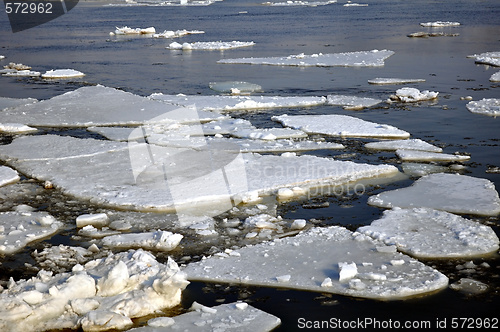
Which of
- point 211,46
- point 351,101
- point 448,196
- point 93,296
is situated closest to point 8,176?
point 93,296

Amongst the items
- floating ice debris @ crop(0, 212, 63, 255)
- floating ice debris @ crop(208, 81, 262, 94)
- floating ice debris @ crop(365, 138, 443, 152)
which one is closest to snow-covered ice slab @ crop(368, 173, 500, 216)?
floating ice debris @ crop(365, 138, 443, 152)

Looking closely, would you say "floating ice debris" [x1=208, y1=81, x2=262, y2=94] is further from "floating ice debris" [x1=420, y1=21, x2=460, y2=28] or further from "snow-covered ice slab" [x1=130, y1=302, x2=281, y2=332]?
"floating ice debris" [x1=420, y1=21, x2=460, y2=28]

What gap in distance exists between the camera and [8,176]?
5793 mm

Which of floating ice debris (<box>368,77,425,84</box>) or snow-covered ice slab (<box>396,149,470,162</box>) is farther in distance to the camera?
floating ice debris (<box>368,77,425,84</box>)

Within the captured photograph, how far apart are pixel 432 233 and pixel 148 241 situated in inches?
79.4

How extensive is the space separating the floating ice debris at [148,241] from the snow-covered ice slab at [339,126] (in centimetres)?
340

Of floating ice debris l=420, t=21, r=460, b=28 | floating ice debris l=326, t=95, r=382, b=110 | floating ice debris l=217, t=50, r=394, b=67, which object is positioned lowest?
floating ice debris l=420, t=21, r=460, b=28

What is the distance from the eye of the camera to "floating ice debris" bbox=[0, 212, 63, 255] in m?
4.35

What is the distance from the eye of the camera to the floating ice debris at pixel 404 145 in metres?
6.48

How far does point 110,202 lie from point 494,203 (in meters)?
3.12

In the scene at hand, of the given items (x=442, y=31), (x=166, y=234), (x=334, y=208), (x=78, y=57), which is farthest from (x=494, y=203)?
(x=442, y=31)

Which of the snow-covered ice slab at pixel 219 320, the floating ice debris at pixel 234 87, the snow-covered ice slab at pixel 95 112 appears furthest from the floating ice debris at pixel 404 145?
the floating ice debris at pixel 234 87

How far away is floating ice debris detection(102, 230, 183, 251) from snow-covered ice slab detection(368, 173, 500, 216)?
1.72 m

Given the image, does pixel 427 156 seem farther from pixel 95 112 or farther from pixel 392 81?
pixel 392 81
